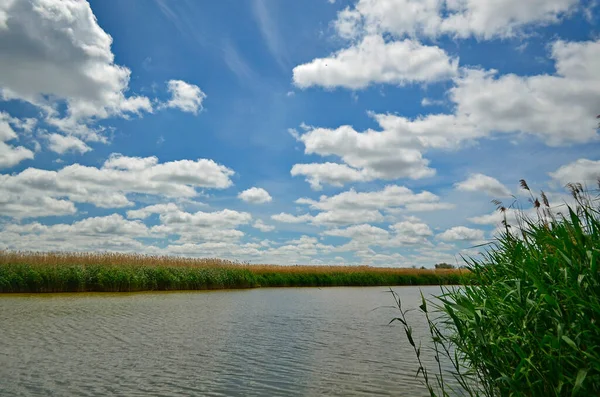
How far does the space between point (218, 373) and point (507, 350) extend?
5.41 m

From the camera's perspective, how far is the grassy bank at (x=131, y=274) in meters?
24.2

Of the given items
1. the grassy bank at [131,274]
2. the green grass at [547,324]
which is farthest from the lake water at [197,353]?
the grassy bank at [131,274]

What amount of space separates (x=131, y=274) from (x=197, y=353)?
18.6m

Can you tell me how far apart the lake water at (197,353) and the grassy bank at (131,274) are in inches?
276

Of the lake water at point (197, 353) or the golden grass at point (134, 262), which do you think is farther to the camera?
the golden grass at point (134, 262)

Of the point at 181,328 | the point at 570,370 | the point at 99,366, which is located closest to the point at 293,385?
the point at 99,366

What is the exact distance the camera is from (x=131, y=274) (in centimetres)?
2697

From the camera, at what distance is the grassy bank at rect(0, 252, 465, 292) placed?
2425 cm

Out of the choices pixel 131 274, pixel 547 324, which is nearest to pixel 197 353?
pixel 547 324

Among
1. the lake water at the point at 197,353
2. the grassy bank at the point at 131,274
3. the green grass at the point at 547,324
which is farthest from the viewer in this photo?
the grassy bank at the point at 131,274

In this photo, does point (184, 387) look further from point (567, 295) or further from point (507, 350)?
point (567, 295)

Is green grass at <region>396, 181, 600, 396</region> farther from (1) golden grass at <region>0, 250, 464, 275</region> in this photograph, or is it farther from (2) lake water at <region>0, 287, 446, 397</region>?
(1) golden grass at <region>0, 250, 464, 275</region>

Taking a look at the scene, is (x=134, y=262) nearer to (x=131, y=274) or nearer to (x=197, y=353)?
(x=131, y=274)

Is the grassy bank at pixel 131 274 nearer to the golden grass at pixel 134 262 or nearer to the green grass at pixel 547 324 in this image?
the golden grass at pixel 134 262
